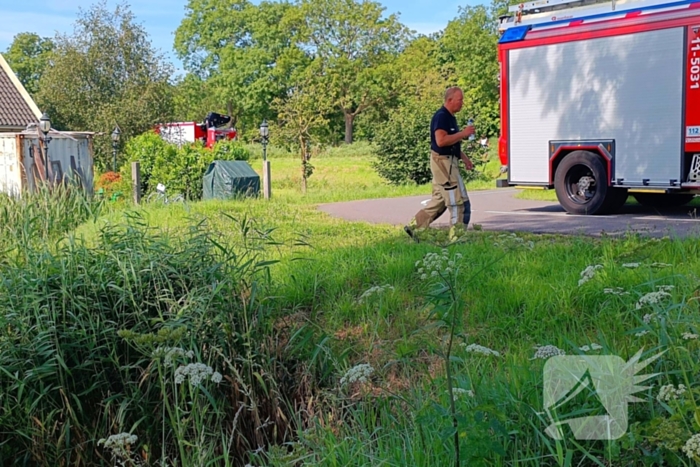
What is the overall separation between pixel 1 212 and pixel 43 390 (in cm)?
357

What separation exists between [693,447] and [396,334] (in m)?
3.51

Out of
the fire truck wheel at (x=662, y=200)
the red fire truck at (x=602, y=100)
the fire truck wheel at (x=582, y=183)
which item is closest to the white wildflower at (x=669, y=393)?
the red fire truck at (x=602, y=100)

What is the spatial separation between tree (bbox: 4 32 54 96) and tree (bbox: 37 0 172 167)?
62738mm

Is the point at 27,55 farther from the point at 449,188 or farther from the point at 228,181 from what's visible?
the point at 449,188

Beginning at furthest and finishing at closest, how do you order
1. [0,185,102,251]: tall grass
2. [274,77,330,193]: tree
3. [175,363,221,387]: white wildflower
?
[274,77,330,193]: tree
[0,185,102,251]: tall grass
[175,363,221,387]: white wildflower

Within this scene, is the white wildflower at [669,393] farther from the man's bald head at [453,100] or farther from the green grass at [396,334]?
the man's bald head at [453,100]

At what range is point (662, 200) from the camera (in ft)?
47.8

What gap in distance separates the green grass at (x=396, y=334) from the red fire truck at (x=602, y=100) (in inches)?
189

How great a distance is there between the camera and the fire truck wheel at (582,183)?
13.2 meters

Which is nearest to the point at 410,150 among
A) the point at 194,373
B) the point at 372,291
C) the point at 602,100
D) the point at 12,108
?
the point at 602,100

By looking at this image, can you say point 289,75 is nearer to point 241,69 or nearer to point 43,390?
point 241,69

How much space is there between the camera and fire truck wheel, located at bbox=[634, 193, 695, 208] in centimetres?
1416

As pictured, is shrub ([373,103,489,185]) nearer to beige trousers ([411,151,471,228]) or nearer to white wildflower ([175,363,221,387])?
beige trousers ([411,151,471,228])

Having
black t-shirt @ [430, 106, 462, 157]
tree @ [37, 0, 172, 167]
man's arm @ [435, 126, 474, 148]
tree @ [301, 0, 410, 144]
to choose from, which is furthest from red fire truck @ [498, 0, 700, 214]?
tree @ [301, 0, 410, 144]
